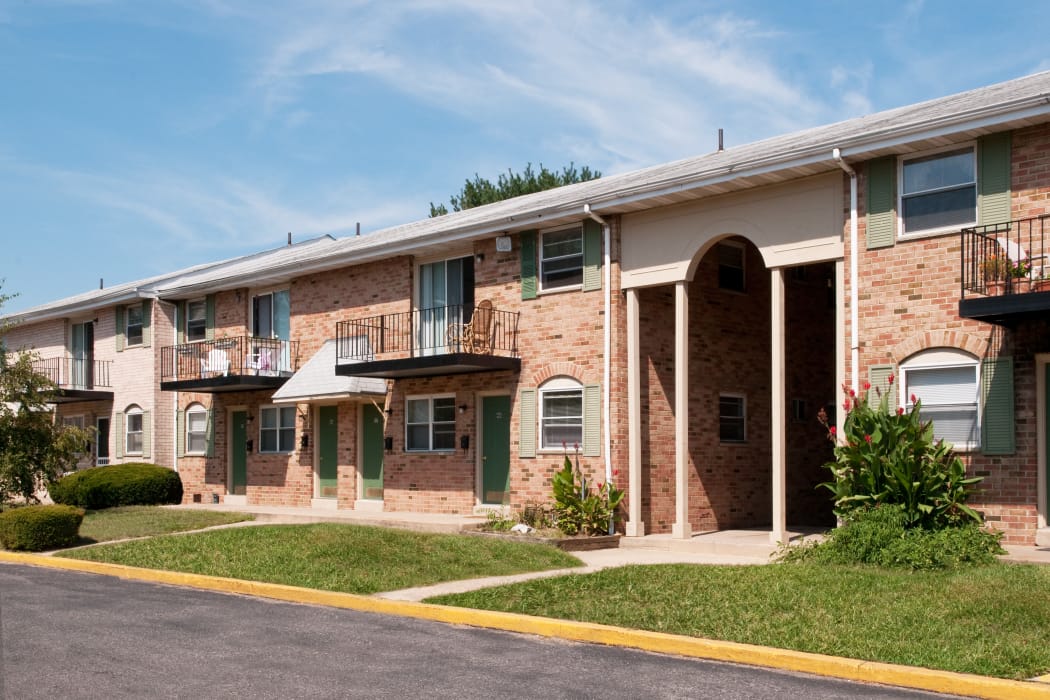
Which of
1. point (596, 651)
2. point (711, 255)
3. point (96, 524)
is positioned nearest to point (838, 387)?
point (711, 255)

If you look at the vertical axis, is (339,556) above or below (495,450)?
below

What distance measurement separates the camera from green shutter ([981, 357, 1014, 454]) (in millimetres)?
13648

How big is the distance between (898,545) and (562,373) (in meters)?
7.59

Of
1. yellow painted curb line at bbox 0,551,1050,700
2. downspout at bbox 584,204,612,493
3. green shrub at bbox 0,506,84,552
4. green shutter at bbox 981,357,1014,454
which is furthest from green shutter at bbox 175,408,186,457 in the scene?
green shutter at bbox 981,357,1014,454

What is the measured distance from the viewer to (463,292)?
21750 mm

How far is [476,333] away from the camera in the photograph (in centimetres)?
2039

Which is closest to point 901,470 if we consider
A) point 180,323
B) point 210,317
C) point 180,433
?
point 210,317

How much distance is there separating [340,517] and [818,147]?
1139 cm

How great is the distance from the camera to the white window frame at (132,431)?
98.4 feet

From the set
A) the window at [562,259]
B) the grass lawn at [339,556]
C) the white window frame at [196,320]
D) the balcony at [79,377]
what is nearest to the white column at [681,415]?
the window at [562,259]

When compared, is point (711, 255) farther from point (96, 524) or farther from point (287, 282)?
point (96, 524)

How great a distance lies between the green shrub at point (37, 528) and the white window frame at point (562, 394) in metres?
→ 8.05

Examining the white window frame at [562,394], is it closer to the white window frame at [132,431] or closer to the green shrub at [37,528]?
the green shrub at [37,528]

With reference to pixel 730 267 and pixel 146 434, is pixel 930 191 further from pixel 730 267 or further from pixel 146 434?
pixel 146 434
